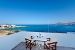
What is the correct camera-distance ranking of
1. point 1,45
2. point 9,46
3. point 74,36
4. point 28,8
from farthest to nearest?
point 28,8 < point 74,36 < point 9,46 < point 1,45

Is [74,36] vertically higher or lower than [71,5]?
lower

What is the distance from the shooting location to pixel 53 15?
21.9 feet

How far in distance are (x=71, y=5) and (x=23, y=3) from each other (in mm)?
3551

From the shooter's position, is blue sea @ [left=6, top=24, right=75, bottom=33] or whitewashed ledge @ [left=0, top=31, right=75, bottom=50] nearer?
whitewashed ledge @ [left=0, top=31, right=75, bottom=50]

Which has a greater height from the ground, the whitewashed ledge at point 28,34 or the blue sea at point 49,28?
the blue sea at point 49,28

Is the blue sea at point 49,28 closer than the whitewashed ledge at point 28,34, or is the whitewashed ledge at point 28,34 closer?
the whitewashed ledge at point 28,34

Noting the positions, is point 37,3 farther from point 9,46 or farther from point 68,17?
point 9,46

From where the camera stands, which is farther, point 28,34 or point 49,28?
point 49,28

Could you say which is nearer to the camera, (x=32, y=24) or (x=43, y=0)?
(x=43, y=0)

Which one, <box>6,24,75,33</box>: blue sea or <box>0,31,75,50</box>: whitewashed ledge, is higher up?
<box>6,24,75,33</box>: blue sea

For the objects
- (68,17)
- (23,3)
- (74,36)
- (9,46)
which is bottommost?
(9,46)

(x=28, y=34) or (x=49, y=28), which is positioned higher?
(x=49, y=28)

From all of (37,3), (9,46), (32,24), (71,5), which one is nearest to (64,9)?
(71,5)

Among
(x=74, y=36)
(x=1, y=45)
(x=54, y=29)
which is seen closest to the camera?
(x=1, y=45)
